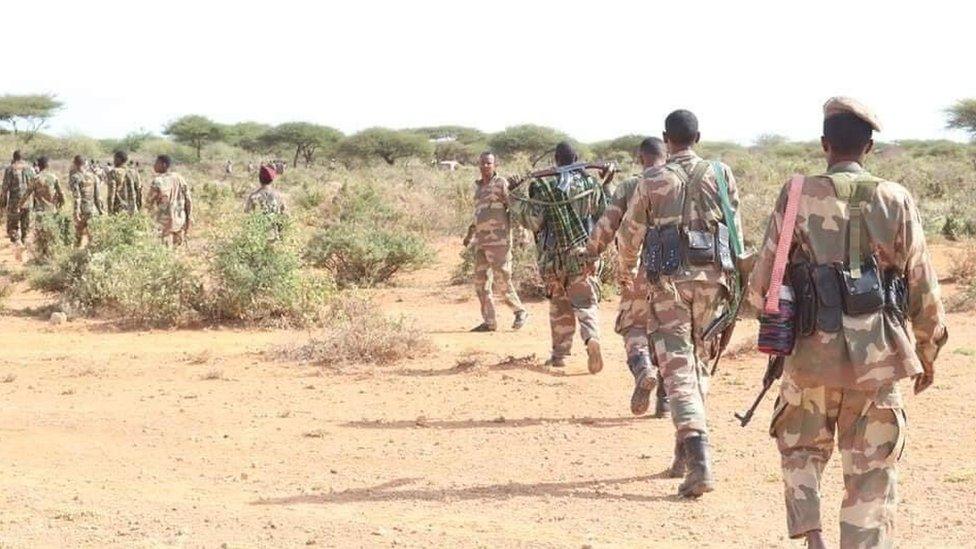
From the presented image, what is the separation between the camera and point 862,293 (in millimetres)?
4102

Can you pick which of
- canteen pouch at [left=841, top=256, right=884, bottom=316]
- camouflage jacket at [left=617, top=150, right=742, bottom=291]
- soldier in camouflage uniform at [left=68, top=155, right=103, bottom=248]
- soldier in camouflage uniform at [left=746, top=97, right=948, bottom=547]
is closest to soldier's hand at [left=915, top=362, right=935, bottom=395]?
soldier in camouflage uniform at [left=746, top=97, right=948, bottom=547]

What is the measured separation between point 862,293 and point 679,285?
209 centimetres

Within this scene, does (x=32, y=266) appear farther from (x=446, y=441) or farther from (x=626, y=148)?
(x=626, y=148)

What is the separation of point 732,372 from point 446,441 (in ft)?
9.63

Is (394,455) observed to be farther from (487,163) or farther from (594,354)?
(487,163)

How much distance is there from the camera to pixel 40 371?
9891mm

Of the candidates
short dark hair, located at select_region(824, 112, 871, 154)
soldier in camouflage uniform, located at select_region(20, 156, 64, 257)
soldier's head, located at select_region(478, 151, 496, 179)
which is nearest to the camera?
short dark hair, located at select_region(824, 112, 871, 154)

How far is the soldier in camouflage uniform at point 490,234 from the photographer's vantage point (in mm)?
11039

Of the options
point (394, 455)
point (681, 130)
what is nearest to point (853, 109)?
point (681, 130)

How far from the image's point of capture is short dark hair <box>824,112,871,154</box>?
13.8ft

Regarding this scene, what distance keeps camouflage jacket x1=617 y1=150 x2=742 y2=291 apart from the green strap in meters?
0.02

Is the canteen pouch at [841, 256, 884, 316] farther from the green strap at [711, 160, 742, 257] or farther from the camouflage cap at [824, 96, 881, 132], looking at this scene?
the green strap at [711, 160, 742, 257]

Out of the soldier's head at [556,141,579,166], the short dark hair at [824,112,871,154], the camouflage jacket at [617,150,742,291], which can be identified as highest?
the short dark hair at [824,112,871,154]

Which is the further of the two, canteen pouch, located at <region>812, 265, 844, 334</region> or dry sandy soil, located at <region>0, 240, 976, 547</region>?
dry sandy soil, located at <region>0, 240, 976, 547</region>
